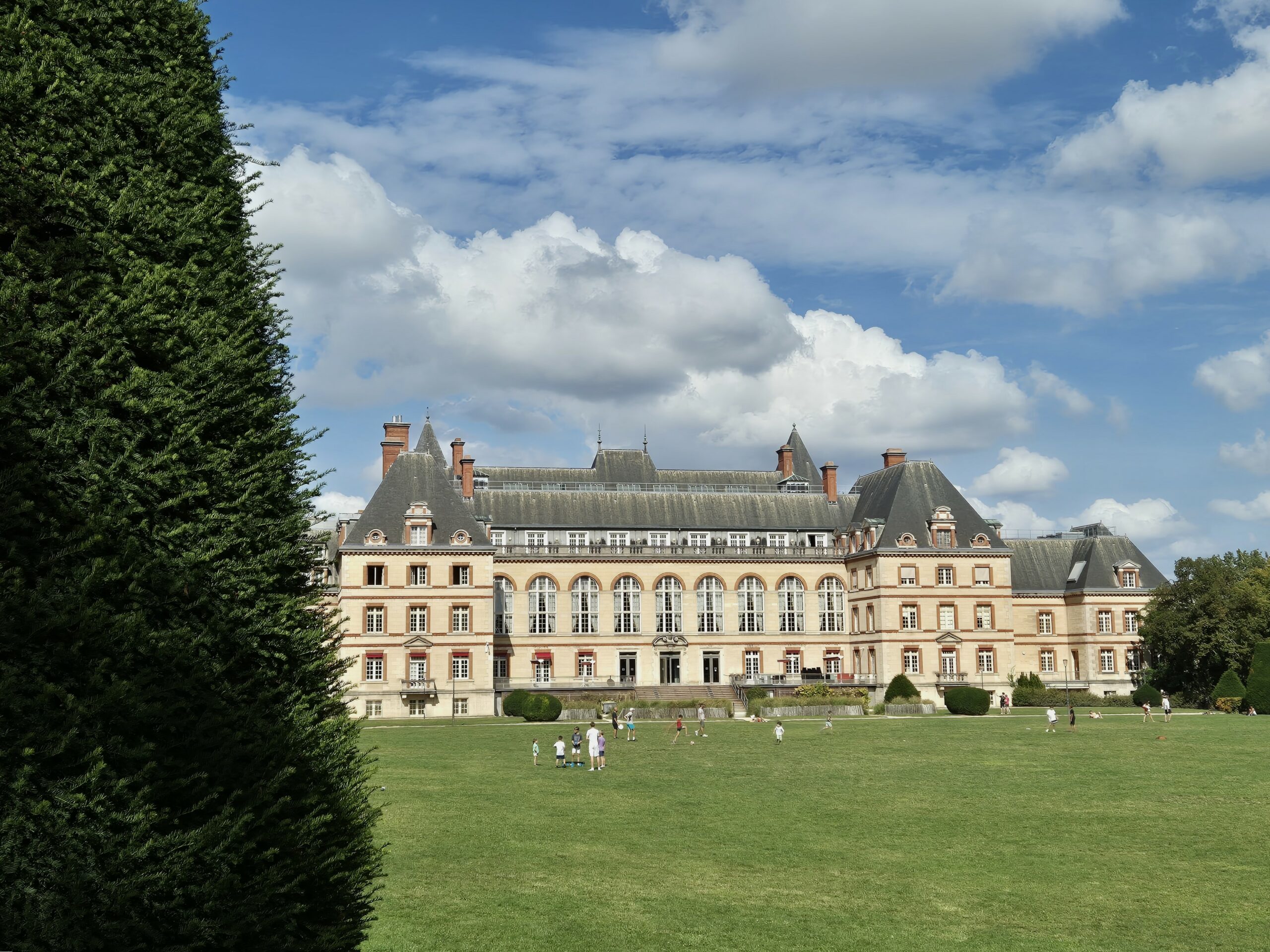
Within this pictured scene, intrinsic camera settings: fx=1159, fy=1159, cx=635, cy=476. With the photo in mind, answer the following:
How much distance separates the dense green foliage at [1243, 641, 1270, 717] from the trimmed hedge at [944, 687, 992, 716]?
49.3 feet

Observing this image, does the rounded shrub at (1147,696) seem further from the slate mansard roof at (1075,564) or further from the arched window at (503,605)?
the arched window at (503,605)

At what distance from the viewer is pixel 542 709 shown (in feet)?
211

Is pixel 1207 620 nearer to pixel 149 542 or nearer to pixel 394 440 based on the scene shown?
pixel 394 440

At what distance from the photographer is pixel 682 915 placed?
56.4ft

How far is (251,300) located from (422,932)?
9.84 metres

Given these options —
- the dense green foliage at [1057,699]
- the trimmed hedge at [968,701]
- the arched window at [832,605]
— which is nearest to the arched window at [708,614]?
the arched window at [832,605]

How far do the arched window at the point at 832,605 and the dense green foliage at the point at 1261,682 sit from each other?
27860 millimetres

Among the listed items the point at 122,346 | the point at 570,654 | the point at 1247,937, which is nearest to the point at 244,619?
the point at 122,346

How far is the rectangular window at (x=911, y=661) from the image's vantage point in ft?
267

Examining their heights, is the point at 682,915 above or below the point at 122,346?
below

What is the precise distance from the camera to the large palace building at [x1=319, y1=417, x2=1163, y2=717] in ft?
248

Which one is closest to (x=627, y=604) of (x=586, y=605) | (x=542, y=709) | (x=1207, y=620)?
(x=586, y=605)

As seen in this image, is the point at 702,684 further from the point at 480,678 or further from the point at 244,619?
the point at 244,619

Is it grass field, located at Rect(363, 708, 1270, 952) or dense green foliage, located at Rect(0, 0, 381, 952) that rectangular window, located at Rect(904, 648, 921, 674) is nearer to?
grass field, located at Rect(363, 708, 1270, 952)
